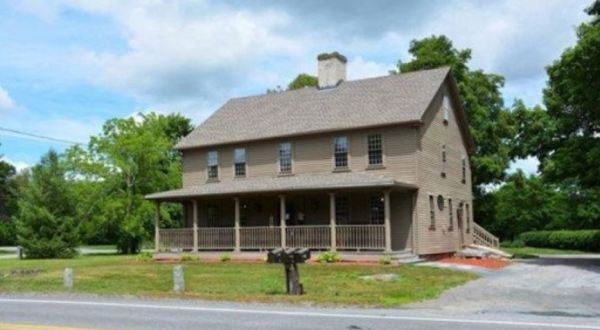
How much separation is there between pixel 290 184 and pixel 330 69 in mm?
8569

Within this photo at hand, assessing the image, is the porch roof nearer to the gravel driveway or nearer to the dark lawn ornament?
the gravel driveway

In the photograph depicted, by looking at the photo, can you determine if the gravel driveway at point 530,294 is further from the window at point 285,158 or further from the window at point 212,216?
the window at point 212,216

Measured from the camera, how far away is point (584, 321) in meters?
10.8

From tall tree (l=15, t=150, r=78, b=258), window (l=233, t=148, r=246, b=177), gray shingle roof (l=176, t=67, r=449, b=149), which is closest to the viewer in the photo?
gray shingle roof (l=176, t=67, r=449, b=149)

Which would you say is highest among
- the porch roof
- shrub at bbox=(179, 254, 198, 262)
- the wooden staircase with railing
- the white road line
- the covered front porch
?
the porch roof

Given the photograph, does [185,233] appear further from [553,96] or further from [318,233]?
[553,96]

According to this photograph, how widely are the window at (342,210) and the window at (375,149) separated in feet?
6.84

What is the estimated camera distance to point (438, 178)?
30141mm

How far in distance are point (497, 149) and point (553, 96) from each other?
12727mm

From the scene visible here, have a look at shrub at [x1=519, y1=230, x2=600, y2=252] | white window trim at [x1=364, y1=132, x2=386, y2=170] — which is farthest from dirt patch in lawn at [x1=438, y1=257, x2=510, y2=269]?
shrub at [x1=519, y1=230, x2=600, y2=252]

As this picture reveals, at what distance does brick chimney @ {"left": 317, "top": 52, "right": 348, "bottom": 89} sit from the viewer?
33.6 m

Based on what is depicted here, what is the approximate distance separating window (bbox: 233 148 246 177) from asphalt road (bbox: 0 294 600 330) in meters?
18.2

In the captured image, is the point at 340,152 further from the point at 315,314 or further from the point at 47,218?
the point at 47,218

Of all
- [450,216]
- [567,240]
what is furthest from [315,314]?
[567,240]
